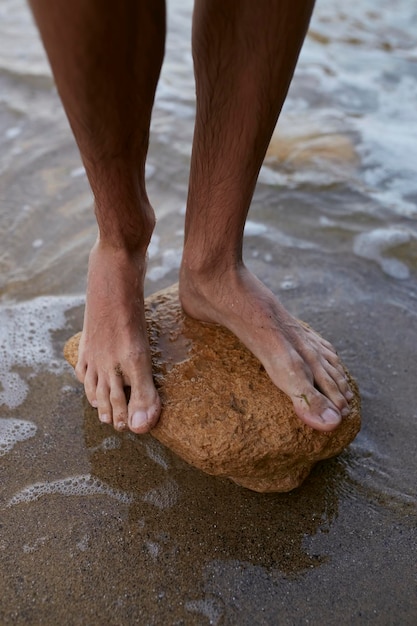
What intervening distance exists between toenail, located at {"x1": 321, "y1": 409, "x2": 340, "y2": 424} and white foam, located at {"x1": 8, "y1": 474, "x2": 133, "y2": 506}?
1.90 ft

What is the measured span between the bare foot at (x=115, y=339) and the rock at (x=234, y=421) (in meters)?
0.08

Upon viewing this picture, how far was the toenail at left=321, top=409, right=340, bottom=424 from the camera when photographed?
5.44ft

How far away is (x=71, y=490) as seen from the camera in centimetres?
172

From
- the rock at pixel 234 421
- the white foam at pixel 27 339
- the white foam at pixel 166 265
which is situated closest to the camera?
the rock at pixel 234 421

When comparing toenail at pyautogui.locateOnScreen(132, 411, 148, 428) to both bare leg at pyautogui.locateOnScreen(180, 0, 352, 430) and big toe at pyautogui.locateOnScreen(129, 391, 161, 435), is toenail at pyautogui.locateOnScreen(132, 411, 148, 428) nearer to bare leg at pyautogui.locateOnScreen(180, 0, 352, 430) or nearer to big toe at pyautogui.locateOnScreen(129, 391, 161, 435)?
big toe at pyautogui.locateOnScreen(129, 391, 161, 435)

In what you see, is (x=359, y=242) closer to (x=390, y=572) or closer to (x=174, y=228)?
(x=174, y=228)

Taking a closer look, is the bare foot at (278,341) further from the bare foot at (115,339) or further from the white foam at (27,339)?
the white foam at (27,339)

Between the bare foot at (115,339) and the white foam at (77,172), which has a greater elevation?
the bare foot at (115,339)

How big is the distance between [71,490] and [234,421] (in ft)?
1.65

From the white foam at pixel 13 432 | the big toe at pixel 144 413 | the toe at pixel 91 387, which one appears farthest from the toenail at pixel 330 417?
the white foam at pixel 13 432

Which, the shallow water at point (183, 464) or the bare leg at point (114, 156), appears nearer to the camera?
the bare leg at point (114, 156)

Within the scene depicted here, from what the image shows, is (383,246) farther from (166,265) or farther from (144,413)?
(144,413)

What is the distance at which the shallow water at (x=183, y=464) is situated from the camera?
1.52 metres

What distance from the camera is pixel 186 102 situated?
3.87 m
